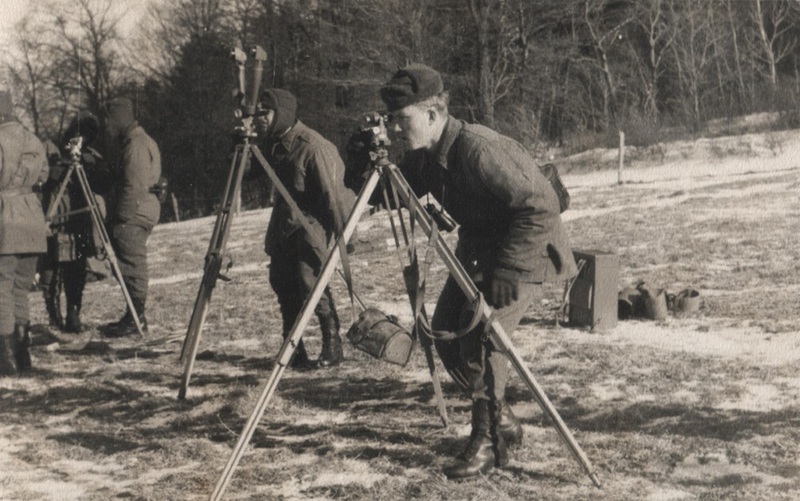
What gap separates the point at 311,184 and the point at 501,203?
2277 mm

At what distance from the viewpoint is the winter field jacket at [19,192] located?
20.7 ft

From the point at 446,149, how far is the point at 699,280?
5.34 metres

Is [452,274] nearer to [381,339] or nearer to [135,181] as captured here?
[381,339]

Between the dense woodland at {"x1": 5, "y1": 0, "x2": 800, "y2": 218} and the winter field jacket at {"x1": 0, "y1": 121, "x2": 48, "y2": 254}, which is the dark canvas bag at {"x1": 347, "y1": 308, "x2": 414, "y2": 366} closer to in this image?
the winter field jacket at {"x1": 0, "y1": 121, "x2": 48, "y2": 254}

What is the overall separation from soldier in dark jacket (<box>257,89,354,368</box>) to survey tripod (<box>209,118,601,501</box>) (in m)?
1.91

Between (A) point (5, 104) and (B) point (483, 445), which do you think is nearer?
(B) point (483, 445)

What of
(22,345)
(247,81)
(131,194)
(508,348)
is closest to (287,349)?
(508,348)

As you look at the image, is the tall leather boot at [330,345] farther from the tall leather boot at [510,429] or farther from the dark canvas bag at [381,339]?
the dark canvas bag at [381,339]

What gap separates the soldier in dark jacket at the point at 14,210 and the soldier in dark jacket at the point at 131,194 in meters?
1.07

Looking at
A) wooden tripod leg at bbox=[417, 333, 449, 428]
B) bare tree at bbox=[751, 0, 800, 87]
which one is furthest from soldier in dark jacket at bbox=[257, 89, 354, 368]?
bare tree at bbox=[751, 0, 800, 87]

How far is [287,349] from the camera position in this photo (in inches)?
155

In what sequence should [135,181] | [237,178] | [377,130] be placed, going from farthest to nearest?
[135,181], [237,178], [377,130]

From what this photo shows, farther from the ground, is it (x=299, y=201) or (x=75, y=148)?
(x=75, y=148)

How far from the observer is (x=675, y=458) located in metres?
4.37
